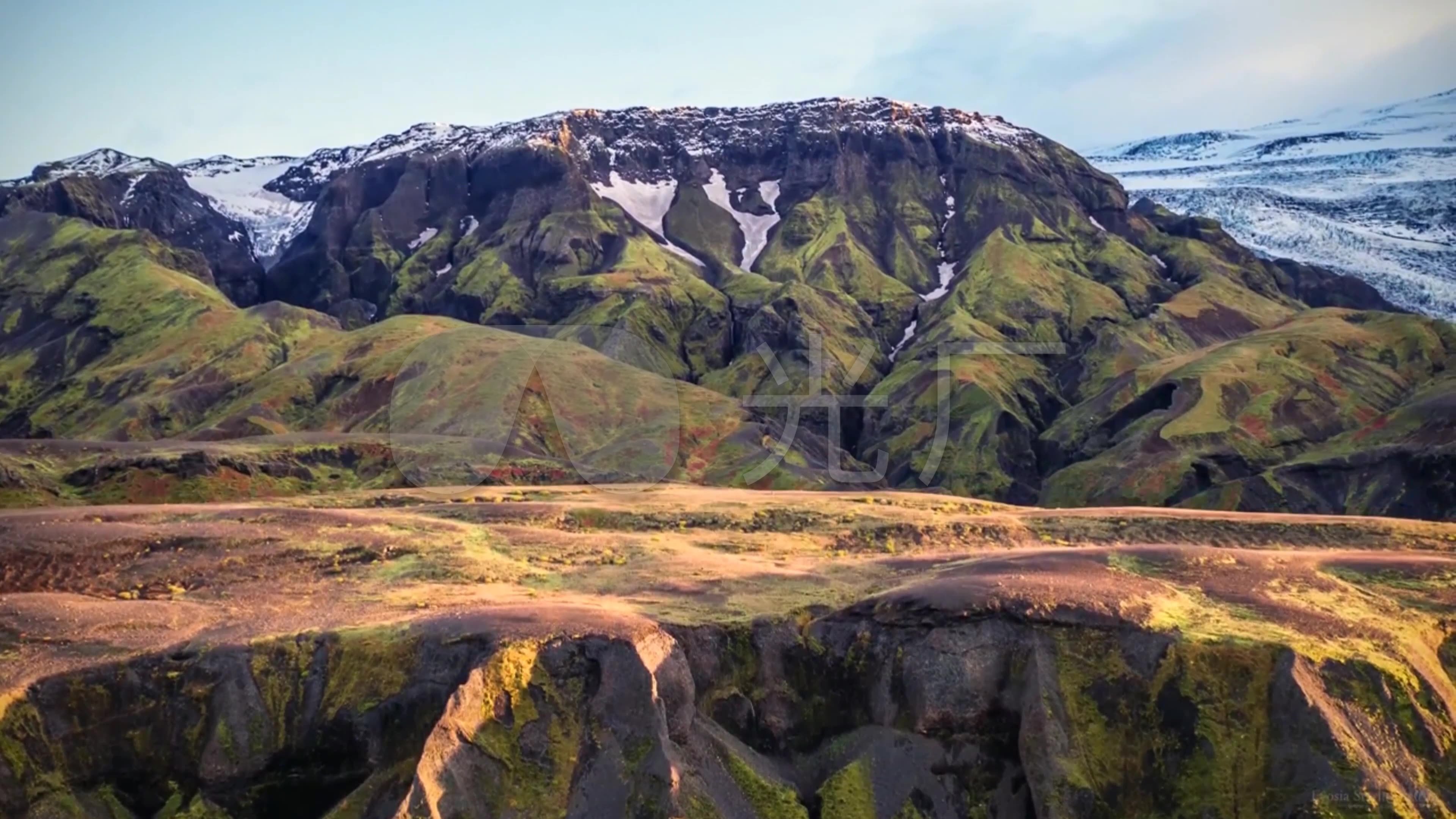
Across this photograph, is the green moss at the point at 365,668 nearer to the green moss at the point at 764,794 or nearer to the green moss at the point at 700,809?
the green moss at the point at 700,809

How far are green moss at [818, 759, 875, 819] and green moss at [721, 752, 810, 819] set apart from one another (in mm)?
1040

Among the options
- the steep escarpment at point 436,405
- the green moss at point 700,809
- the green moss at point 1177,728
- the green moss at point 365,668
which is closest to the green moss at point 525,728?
the green moss at point 365,668

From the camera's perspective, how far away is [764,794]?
4488 centimetres

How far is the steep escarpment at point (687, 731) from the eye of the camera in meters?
41.5

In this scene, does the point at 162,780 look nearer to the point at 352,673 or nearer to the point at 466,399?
the point at 352,673

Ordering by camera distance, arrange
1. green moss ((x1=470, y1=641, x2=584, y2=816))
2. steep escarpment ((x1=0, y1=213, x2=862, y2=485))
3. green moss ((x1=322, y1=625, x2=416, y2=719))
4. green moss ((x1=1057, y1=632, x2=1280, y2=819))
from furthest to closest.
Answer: steep escarpment ((x1=0, y1=213, x2=862, y2=485))
green moss ((x1=322, y1=625, x2=416, y2=719))
green moss ((x1=470, y1=641, x2=584, y2=816))
green moss ((x1=1057, y1=632, x2=1280, y2=819))

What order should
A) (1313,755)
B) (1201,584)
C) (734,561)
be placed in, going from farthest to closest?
(734,561)
(1201,584)
(1313,755)

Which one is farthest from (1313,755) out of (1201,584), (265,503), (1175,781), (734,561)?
(265,503)

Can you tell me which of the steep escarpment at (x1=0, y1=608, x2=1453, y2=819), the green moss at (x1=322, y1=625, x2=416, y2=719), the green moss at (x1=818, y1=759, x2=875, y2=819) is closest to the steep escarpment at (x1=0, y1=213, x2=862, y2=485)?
the green moss at (x1=322, y1=625, x2=416, y2=719)

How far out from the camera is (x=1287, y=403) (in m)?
159

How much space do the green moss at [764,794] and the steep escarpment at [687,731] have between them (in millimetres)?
98

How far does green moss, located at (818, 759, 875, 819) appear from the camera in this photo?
147 ft

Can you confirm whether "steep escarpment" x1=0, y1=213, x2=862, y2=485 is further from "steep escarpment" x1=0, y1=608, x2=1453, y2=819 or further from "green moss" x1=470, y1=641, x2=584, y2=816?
"green moss" x1=470, y1=641, x2=584, y2=816

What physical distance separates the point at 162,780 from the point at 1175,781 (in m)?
39.4
